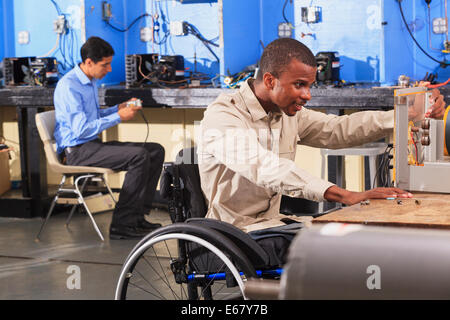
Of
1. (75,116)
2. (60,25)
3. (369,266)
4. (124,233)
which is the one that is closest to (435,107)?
(369,266)

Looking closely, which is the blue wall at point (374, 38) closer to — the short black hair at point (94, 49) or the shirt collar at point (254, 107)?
the short black hair at point (94, 49)

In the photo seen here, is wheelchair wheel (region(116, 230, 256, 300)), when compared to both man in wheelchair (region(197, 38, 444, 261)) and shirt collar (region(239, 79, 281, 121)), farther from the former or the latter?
shirt collar (region(239, 79, 281, 121))

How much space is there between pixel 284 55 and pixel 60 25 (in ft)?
13.7

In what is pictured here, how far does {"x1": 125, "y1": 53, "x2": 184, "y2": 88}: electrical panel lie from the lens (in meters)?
5.45

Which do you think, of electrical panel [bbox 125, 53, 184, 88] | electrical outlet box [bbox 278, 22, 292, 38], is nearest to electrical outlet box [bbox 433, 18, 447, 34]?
electrical outlet box [bbox 278, 22, 292, 38]

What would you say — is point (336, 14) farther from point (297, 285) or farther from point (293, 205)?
point (297, 285)

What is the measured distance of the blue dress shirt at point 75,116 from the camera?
15.7 feet

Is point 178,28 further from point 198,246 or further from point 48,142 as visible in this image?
point 198,246

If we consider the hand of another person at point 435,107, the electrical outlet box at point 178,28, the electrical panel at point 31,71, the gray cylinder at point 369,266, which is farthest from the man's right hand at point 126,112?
the gray cylinder at point 369,266

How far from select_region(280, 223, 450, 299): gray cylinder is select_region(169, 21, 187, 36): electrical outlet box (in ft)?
16.9

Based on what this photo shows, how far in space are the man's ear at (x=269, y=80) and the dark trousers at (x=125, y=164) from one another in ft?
7.93

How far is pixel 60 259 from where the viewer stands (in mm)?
4277
